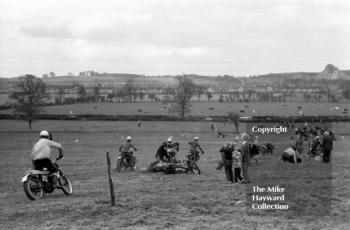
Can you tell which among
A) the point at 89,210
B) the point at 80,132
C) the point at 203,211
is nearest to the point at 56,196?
the point at 89,210

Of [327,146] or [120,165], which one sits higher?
[327,146]

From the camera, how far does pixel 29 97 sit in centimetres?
7956

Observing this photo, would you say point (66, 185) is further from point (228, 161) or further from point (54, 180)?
point (228, 161)

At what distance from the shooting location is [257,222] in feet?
35.9

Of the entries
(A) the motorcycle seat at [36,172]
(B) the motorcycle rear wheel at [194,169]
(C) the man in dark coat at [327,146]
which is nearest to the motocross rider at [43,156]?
(A) the motorcycle seat at [36,172]

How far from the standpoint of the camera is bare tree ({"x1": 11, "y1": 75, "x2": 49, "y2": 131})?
241 feet

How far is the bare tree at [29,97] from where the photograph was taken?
241 feet

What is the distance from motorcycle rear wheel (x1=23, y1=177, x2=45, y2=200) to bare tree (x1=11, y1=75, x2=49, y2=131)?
57.1m

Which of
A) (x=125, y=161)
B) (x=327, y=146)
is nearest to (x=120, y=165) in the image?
(x=125, y=161)

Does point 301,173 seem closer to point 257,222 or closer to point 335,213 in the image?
point 335,213

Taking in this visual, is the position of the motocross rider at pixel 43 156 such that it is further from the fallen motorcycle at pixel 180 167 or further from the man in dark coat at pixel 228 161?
the fallen motorcycle at pixel 180 167

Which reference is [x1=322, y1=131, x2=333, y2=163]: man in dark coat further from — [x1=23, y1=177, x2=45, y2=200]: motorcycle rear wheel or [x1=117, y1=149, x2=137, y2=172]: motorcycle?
[x1=23, y1=177, x2=45, y2=200]: motorcycle rear wheel

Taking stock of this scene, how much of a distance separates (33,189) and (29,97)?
2728 inches

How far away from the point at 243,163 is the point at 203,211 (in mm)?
4791
